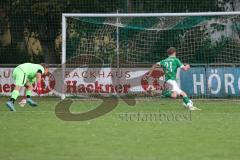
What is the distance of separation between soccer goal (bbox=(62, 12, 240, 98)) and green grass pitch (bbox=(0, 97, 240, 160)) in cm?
825

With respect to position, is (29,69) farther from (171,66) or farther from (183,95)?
(183,95)

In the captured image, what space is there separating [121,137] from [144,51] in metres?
17.0

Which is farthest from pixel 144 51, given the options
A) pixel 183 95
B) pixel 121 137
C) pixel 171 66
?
pixel 121 137

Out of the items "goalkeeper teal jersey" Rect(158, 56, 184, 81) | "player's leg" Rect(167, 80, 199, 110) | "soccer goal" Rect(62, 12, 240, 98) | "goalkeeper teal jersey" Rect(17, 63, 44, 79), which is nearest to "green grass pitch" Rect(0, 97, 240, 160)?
"player's leg" Rect(167, 80, 199, 110)

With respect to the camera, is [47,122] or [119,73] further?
[119,73]

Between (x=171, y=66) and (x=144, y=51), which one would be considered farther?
(x=144, y=51)

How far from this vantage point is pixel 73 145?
41.5ft

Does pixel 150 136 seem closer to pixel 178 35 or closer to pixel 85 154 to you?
pixel 85 154

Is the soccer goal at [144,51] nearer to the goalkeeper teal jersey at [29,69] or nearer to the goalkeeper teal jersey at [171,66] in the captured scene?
the goalkeeper teal jersey at [29,69]

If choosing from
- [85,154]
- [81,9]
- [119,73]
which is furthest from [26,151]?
[81,9]

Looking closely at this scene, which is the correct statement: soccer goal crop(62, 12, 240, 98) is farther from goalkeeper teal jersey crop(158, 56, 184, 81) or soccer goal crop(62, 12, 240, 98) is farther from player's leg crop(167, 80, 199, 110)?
player's leg crop(167, 80, 199, 110)

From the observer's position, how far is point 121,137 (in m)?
13.9

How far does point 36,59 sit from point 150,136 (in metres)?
25.2

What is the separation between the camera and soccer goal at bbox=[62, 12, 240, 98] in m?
28.9
